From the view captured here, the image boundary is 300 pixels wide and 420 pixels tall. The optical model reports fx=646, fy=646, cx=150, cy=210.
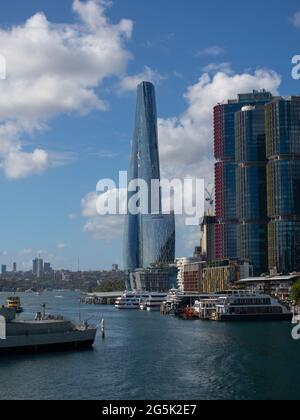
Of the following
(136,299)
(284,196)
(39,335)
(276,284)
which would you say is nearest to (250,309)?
(276,284)

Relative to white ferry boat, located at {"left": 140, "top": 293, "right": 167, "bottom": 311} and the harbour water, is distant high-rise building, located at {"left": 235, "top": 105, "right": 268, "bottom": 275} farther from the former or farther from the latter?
the harbour water

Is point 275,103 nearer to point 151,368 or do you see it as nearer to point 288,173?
point 288,173

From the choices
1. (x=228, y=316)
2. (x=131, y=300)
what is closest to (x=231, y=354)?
(x=228, y=316)

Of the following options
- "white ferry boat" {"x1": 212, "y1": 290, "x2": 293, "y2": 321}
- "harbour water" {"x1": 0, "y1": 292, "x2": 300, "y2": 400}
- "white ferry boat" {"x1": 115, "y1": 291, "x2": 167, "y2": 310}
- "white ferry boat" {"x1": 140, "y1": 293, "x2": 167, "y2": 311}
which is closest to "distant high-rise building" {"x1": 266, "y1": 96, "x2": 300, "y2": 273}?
"white ferry boat" {"x1": 140, "y1": 293, "x2": 167, "y2": 311}

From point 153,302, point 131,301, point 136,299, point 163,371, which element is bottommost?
point 163,371

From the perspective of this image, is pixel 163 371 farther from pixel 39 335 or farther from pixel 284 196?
pixel 284 196

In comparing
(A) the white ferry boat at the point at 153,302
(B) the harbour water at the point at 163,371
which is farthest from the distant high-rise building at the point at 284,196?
(B) the harbour water at the point at 163,371
